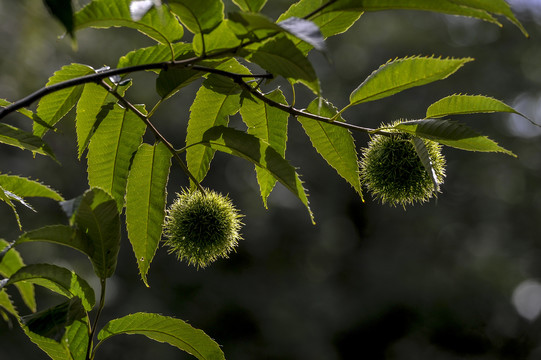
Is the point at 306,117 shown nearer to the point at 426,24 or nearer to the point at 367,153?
the point at 367,153

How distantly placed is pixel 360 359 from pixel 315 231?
2314mm

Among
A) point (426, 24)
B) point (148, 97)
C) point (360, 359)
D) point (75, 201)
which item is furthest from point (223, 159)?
point (75, 201)

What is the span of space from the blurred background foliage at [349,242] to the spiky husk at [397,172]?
7.00 metres

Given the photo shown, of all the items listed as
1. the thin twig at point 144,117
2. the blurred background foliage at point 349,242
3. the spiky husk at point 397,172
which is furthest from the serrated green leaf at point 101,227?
the blurred background foliage at point 349,242

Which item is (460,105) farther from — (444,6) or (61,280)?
(61,280)

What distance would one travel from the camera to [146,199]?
4.48 ft

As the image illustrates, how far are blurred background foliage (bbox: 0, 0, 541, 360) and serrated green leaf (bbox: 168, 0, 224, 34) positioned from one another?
754cm

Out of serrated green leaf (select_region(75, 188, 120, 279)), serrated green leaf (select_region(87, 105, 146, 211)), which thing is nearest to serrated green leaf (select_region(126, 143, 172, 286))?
serrated green leaf (select_region(87, 105, 146, 211))

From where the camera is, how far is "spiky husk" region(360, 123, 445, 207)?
1.53 meters

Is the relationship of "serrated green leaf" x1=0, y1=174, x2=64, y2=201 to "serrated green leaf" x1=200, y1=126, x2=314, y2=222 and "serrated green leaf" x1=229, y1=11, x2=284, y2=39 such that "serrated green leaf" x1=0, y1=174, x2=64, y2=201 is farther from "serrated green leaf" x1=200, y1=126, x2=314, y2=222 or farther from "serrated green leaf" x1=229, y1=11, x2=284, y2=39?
"serrated green leaf" x1=229, y1=11, x2=284, y2=39

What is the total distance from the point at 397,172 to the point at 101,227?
826 mm

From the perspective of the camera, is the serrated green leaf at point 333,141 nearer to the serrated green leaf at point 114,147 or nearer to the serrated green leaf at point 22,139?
the serrated green leaf at point 114,147

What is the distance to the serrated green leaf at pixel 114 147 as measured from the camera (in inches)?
53.2

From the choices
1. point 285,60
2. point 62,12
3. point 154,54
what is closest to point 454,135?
point 285,60
